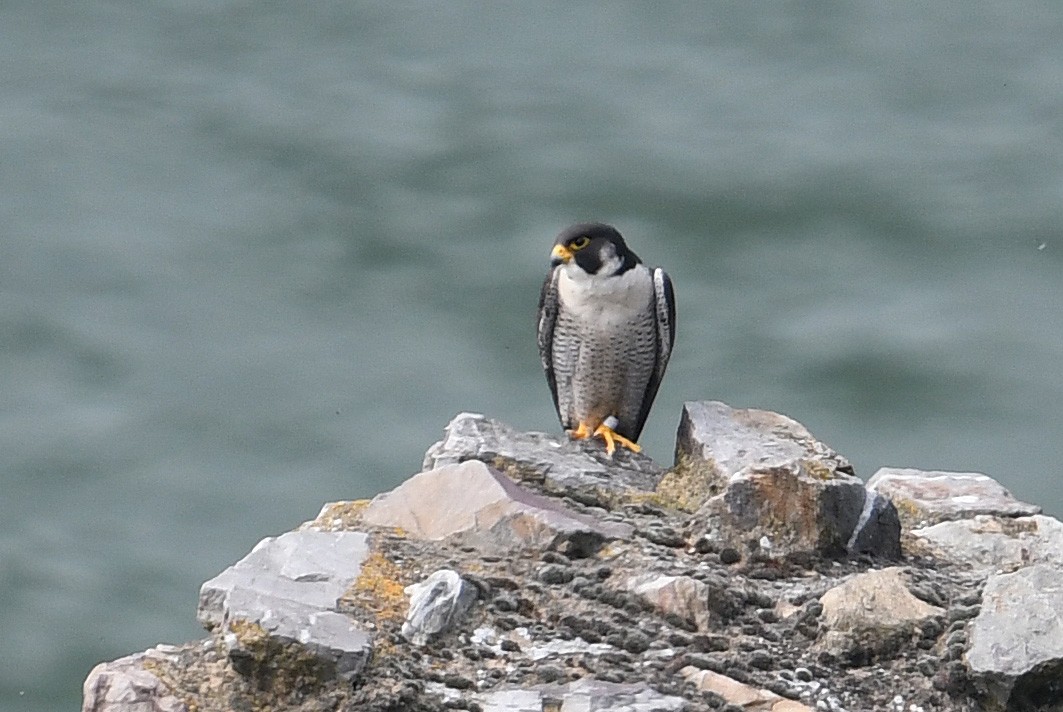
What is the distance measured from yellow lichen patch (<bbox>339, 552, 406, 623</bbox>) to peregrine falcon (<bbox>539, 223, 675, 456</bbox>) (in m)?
2.45

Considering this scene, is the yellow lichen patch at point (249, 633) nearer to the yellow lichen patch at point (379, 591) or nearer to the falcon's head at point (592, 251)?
the yellow lichen patch at point (379, 591)

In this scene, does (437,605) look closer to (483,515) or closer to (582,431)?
(483,515)

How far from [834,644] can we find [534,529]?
0.78m

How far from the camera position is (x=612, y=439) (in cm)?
646

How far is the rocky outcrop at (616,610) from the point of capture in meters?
4.07

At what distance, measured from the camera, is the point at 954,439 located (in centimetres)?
1394

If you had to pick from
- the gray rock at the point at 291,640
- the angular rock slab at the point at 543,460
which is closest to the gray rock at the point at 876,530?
the angular rock slab at the point at 543,460

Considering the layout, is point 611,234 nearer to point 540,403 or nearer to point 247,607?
point 247,607

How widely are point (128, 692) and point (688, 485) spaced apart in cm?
172

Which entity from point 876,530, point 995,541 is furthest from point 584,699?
point 995,541

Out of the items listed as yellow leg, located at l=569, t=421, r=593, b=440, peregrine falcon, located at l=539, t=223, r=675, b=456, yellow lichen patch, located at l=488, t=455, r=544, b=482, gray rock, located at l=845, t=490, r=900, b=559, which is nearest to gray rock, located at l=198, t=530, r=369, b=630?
yellow lichen patch, located at l=488, t=455, r=544, b=482

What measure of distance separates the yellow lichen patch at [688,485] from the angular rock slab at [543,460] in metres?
0.06

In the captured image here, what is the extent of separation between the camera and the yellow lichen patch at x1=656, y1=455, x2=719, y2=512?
5191 mm

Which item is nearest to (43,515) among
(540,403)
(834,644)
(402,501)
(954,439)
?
(540,403)
